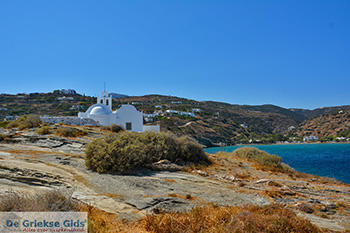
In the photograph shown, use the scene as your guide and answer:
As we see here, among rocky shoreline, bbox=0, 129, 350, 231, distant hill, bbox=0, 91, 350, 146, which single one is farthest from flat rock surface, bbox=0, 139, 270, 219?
distant hill, bbox=0, 91, 350, 146

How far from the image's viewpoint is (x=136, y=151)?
10969 mm

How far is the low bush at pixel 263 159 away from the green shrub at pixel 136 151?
5.43 metres

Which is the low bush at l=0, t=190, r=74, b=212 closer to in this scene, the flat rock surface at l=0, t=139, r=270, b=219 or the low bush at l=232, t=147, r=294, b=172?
the flat rock surface at l=0, t=139, r=270, b=219

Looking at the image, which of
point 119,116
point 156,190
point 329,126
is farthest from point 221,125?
point 156,190

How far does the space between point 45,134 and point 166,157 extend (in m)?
11.0

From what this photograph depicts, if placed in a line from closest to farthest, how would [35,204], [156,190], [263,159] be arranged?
[35,204] < [156,190] < [263,159]

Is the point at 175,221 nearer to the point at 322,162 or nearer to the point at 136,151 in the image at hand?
the point at 136,151

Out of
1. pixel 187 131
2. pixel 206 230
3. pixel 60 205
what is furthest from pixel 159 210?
pixel 187 131

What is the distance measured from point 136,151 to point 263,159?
36.3ft

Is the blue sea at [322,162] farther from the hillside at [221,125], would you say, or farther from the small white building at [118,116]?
the hillside at [221,125]

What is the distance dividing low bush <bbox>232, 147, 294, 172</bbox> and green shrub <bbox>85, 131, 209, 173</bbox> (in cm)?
543

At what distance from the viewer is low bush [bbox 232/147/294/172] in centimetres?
1686

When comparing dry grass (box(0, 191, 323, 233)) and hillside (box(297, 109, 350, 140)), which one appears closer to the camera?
dry grass (box(0, 191, 323, 233))

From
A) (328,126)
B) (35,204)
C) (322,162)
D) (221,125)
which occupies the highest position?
(221,125)
